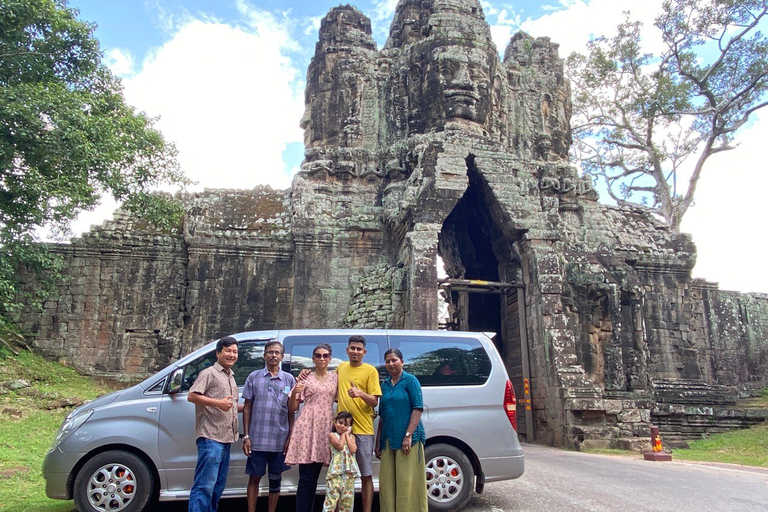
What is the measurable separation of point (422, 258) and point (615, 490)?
6.67 m

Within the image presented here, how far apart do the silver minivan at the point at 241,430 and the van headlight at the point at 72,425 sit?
0.01m

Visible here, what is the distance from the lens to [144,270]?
14.5 meters

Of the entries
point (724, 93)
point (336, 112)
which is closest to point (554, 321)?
point (336, 112)

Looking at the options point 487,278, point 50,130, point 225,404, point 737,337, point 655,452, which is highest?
point 50,130

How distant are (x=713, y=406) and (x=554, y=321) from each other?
19.2 feet

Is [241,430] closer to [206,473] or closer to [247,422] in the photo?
[247,422]

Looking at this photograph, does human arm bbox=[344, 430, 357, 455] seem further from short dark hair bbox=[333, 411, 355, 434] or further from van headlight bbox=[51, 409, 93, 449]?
van headlight bbox=[51, 409, 93, 449]

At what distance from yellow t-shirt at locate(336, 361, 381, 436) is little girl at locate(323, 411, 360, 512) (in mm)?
100

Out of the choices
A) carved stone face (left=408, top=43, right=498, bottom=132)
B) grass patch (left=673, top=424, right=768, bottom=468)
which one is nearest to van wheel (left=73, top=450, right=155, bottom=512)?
grass patch (left=673, top=424, right=768, bottom=468)

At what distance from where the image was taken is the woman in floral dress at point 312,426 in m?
4.85

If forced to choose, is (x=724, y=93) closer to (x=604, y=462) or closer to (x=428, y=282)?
(x=428, y=282)

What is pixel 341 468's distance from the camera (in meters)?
4.73

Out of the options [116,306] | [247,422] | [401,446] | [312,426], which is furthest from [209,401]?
[116,306]

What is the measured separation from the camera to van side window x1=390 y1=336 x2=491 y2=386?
6.02 meters
